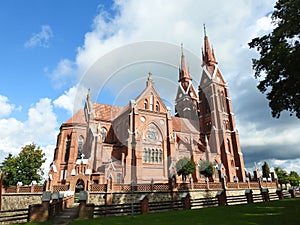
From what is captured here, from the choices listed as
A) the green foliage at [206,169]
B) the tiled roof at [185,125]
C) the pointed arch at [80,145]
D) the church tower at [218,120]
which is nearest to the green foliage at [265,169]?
the church tower at [218,120]

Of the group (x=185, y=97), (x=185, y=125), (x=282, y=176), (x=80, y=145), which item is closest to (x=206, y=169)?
(x=185, y=125)

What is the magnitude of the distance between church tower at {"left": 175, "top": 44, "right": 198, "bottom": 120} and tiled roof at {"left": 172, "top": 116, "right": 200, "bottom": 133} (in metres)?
3.70

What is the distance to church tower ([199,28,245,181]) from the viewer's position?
40.4 meters

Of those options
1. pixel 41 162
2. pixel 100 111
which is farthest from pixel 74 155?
pixel 100 111

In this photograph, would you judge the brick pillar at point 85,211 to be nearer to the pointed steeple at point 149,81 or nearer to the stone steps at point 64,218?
the stone steps at point 64,218

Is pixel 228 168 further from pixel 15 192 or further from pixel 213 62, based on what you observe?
pixel 15 192

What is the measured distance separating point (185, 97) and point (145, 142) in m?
25.1

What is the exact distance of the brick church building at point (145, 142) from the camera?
3026 centimetres

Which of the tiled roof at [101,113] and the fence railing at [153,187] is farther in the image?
the tiled roof at [101,113]

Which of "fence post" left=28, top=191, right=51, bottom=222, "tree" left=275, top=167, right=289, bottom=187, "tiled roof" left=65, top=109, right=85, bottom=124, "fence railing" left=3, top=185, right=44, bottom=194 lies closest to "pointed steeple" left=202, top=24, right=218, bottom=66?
"tiled roof" left=65, top=109, right=85, bottom=124

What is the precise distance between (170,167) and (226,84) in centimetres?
2733

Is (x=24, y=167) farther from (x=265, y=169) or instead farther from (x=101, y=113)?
(x=265, y=169)

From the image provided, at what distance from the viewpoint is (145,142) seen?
33.6m

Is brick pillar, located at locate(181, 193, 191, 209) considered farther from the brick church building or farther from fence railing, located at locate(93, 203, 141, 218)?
the brick church building
